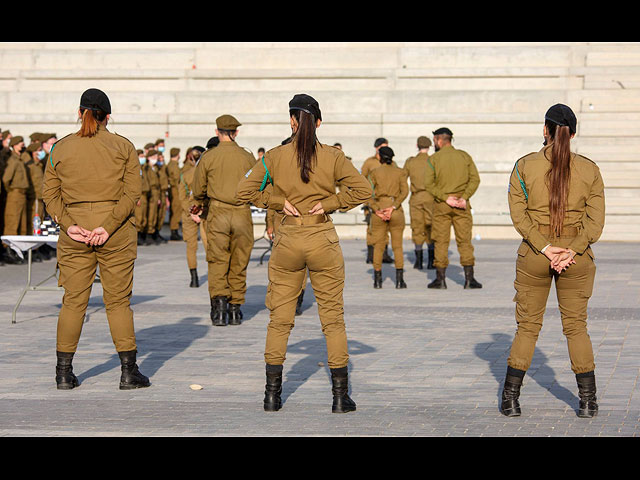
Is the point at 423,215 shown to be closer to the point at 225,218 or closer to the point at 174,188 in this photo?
the point at 225,218

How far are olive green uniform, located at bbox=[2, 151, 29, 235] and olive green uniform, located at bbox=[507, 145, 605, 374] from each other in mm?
13589

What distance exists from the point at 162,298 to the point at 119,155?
6.15 metres

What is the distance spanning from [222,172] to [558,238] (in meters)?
5.31

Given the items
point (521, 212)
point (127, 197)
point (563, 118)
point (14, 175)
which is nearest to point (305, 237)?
point (521, 212)

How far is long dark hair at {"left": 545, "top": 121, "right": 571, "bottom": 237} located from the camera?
7.16m

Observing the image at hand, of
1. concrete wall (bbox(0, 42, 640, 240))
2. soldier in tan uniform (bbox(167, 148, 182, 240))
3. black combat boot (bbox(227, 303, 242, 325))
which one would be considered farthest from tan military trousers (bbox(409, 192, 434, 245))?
soldier in tan uniform (bbox(167, 148, 182, 240))

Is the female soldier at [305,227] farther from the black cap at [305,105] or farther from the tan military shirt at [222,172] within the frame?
the tan military shirt at [222,172]

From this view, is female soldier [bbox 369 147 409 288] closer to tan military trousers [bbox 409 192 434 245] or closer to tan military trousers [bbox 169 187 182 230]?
tan military trousers [bbox 409 192 434 245]

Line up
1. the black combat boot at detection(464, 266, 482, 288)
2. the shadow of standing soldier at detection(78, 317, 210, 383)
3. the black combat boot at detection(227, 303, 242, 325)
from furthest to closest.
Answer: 1. the black combat boot at detection(464, 266, 482, 288)
2. the black combat boot at detection(227, 303, 242, 325)
3. the shadow of standing soldier at detection(78, 317, 210, 383)

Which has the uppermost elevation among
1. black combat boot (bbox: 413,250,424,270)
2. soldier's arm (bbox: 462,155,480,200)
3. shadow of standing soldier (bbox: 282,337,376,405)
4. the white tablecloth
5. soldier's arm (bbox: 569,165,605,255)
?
soldier's arm (bbox: 569,165,605,255)

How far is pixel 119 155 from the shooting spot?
8188 millimetres

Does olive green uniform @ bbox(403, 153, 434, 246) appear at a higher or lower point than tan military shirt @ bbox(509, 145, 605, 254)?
lower

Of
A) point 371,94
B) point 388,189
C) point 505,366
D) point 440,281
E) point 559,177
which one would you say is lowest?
point 440,281

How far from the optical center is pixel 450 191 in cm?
1518
